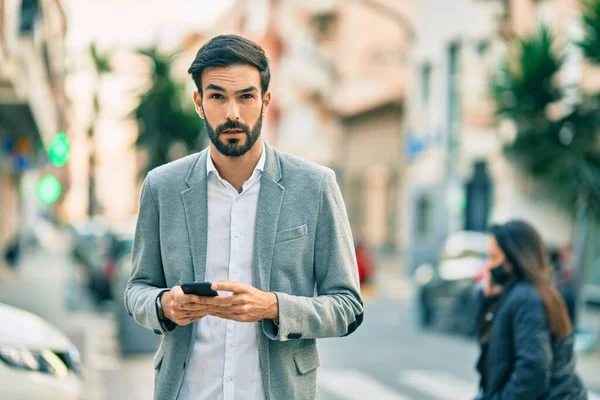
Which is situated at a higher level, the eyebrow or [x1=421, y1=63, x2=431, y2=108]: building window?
[x1=421, y1=63, x2=431, y2=108]: building window

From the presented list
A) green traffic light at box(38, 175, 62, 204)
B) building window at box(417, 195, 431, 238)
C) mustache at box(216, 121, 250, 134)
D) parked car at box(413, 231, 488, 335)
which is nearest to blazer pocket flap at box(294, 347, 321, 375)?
mustache at box(216, 121, 250, 134)

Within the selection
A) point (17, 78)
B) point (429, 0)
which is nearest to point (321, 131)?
point (429, 0)

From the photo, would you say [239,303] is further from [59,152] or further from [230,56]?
[59,152]

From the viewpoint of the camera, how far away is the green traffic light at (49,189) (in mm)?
18125

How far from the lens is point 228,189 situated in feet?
9.74

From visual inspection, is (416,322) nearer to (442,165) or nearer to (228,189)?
(442,165)

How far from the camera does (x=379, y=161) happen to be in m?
50.4

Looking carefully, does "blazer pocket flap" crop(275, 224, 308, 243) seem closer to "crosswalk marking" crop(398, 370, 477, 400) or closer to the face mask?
the face mask

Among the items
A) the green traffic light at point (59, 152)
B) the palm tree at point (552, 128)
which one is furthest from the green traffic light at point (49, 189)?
the palm tree at point (552, 128)

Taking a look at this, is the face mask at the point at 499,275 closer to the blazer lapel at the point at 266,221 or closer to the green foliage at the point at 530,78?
the blazer lapel at the point at 266,221

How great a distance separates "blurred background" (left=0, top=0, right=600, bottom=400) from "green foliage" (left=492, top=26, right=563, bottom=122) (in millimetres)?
31

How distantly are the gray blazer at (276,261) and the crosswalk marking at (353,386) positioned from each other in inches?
321

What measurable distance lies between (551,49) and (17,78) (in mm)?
7804

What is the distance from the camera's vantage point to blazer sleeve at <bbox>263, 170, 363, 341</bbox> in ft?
9.17
